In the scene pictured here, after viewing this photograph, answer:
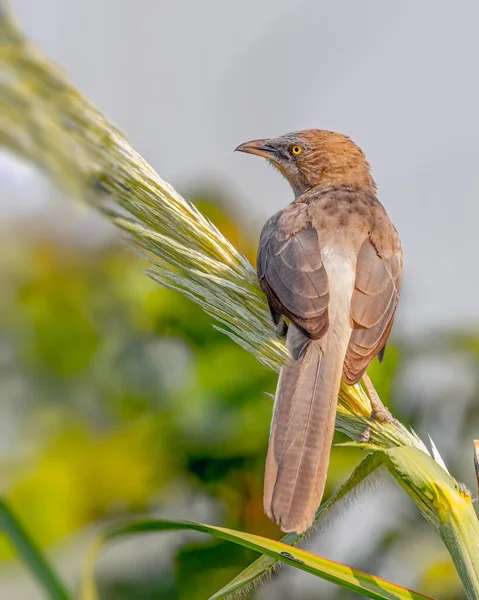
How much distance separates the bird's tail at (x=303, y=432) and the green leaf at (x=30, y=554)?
19.9 inches

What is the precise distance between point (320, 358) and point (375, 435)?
33.1 inches

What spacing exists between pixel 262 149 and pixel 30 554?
128 inches

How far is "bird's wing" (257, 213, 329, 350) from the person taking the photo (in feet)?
9.60

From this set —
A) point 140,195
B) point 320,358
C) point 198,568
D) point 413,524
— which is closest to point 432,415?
point 413,524

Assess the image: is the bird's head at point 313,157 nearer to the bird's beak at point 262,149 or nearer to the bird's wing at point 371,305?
the bird's beak at point 262,149

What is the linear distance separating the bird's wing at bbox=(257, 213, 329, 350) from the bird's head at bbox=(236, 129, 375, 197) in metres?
1.05

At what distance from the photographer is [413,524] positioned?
3.19 m

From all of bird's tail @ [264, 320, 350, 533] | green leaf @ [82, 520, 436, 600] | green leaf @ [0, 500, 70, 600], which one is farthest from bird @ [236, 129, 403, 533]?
green leaf @ [0, 500, 70, 600]

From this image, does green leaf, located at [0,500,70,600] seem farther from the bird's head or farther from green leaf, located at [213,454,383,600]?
the bird's head

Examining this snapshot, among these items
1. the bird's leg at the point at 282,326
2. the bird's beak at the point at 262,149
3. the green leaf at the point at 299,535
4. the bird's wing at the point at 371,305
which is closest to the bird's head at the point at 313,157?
the bird's beak at the point at 262,149

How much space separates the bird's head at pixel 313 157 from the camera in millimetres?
4527

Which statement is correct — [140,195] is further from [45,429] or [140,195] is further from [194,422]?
[45,429]

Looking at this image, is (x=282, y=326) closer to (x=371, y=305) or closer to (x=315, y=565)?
(x=371, y=305)

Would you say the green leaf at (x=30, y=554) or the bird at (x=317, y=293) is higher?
the bird at (x=317, y=293)
